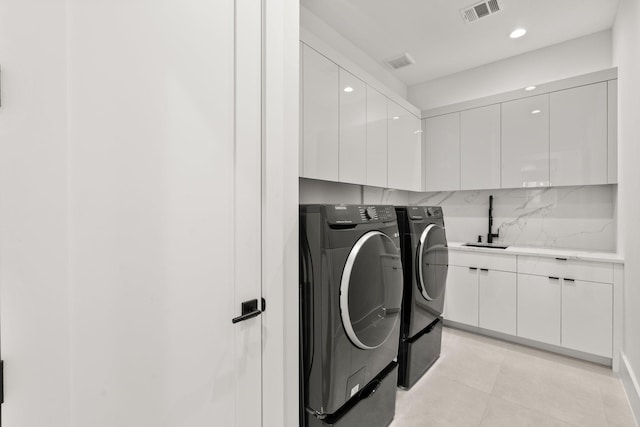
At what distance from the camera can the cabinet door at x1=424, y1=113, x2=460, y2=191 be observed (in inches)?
133

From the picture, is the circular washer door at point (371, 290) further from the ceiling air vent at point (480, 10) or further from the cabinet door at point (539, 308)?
the ceiling air vent at point (480, 10)

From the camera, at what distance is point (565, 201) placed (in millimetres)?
2941

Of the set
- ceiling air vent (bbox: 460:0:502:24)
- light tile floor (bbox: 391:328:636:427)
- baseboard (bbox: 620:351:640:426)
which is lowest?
light tile floor (bbox: 391:328:636:427)

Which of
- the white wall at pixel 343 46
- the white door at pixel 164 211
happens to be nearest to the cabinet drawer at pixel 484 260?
the white wall at pixel 343 46

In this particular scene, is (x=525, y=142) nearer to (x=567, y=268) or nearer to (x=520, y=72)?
(x=520, y=72)

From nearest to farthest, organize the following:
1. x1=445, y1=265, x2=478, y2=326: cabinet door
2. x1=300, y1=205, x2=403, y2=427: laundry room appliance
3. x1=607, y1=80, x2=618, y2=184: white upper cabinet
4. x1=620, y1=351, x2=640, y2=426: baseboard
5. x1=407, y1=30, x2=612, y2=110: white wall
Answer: x1=300, y1=205, x2=403, y2=427: laundry room appliance → x1=620, y1=351, x2=640, y2=426: baseboard → x1=607, y1=80, x2=618, y2=184: white upper cabinet → x1=407, y1=30, x2=612, y2=110: white wall → x1=445, y1=265, x2=478, y2=326: cabinet door

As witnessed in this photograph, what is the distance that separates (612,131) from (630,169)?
75 centimetres

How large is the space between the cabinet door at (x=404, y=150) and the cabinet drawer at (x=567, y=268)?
54.1 inches

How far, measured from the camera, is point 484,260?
288 cm

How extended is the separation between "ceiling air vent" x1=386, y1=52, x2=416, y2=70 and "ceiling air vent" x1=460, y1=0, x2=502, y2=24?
719mm

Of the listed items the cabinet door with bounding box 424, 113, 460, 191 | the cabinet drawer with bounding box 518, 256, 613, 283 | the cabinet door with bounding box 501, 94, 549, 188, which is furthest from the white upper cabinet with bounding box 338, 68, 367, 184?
the cabinet drawer with bounding box 518, 256, 613, 283

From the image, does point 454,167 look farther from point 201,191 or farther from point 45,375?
point 45,375

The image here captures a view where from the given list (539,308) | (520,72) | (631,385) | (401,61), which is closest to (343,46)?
(401,61)

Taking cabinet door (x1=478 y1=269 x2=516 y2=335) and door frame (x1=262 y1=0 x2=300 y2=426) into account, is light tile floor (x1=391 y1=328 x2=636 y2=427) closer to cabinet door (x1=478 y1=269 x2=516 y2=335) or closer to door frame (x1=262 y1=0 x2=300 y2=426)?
cabinet door (x1=478 y1=269 x2=516 y2=335)
